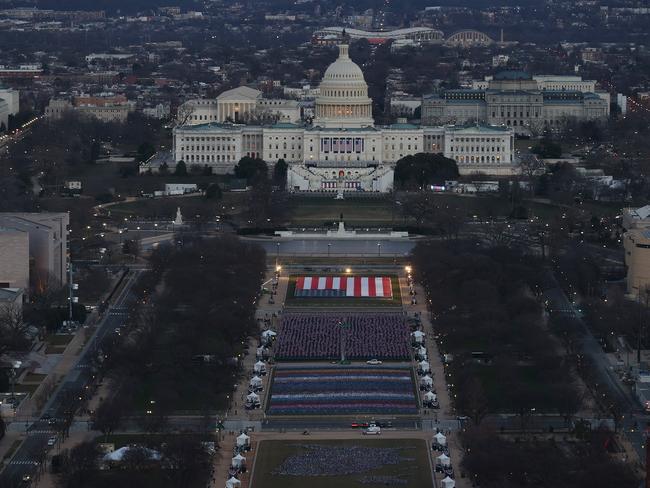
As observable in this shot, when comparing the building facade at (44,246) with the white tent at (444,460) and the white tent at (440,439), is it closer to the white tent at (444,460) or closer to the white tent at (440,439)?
the white tent at (440,439)

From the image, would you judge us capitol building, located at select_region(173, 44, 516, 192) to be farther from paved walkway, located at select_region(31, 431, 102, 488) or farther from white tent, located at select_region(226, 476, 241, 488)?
white tent, located at select_region(226, 476, 241, 488)

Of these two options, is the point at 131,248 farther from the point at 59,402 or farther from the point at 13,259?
the point at 59,402

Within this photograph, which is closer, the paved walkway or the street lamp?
the paved walkway

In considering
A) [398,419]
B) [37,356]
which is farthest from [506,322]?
[37,356]

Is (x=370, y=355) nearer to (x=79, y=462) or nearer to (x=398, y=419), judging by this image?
(x=398, y=419)

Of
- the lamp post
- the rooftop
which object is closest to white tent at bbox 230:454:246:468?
the lamp post

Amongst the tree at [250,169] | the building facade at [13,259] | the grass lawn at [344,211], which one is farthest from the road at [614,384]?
the tree at [250,169]
